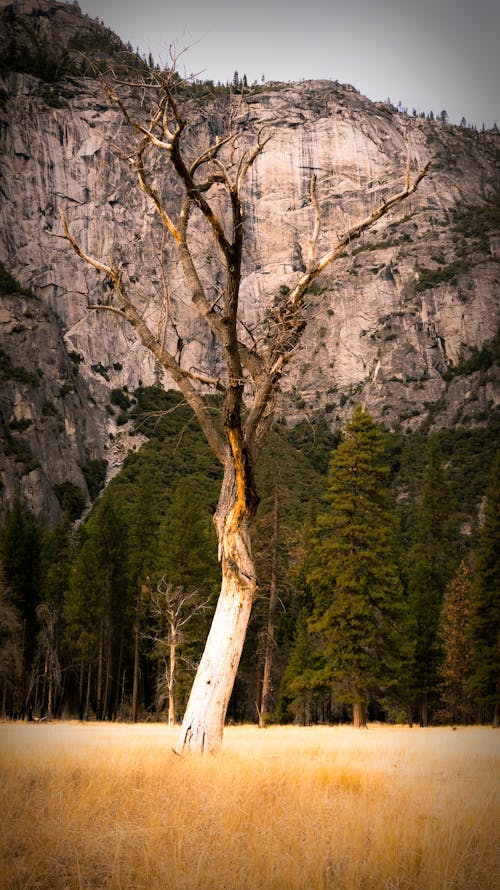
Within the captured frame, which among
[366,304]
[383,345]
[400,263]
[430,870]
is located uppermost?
[400,263]

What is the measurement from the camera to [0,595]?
107ft

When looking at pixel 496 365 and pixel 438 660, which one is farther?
pixel 496 365

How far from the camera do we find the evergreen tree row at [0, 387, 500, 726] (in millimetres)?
27266

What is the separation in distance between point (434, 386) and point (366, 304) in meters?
34.4

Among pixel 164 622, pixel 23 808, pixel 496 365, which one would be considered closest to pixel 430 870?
pixel 23 808

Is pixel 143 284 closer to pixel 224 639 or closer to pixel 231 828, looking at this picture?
pixel 224 639

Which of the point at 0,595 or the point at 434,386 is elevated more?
the point at 434,386

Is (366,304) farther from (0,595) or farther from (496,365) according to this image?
(0,595)

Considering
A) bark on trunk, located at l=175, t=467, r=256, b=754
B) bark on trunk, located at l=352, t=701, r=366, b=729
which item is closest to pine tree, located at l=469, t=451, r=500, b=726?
bark on trunk, located at l=352, t=701, r=366, b=729

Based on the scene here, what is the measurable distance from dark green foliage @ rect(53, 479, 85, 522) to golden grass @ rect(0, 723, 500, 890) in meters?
98.2

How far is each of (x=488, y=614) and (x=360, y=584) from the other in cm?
931

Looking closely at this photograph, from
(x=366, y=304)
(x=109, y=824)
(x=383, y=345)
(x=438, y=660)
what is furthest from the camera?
(x=366, y=304)

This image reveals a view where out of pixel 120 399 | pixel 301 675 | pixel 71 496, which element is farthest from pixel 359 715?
pixel 120 399

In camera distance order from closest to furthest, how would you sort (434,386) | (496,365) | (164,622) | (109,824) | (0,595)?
(109,824), (0,595), (164,622), (496,365), (434,386)
